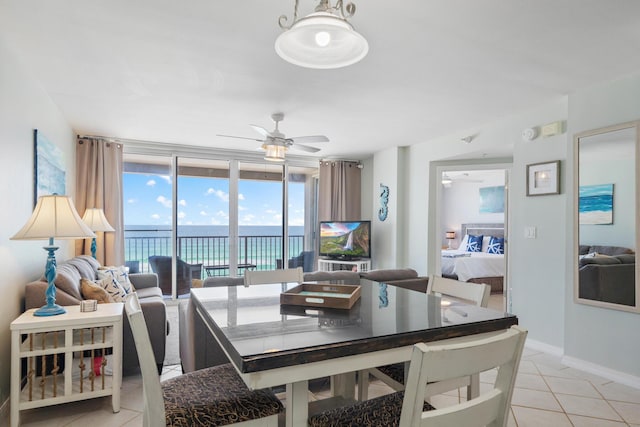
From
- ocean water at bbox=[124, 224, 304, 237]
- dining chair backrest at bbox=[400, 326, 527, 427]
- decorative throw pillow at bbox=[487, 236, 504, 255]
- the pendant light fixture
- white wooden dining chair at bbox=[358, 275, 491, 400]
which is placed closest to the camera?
dining chair backrest at bbox=[400, 326, 527, 427]

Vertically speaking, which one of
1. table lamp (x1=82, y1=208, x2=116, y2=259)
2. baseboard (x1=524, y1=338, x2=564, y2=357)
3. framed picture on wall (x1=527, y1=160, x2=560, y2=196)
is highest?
framed picture on wall (x1=527, y1=160, x2=560, y2=196)

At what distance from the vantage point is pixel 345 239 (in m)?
6.15

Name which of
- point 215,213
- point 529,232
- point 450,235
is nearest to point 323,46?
point 529,232

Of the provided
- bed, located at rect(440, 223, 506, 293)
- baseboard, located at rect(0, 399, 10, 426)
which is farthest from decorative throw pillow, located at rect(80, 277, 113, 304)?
bed, located at rect(440, 223, 506, 293)

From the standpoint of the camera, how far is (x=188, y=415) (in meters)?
1.25

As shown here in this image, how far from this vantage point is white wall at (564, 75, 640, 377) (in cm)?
279

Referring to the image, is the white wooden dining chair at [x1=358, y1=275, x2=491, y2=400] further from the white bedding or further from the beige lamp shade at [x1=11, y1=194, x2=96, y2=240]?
the white bedding

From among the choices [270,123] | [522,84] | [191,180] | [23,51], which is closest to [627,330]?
[522,84]

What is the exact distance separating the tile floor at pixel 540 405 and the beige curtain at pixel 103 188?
8.37ft

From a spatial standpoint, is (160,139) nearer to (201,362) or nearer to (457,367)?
(201,362)

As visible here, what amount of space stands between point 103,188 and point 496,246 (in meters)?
6.60

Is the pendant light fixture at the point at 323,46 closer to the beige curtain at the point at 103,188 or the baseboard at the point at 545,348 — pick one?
the baseboard at the point at 545,348

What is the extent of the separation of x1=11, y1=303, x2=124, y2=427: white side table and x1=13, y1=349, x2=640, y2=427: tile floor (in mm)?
124

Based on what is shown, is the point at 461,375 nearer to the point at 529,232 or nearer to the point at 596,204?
the point at 596,204
